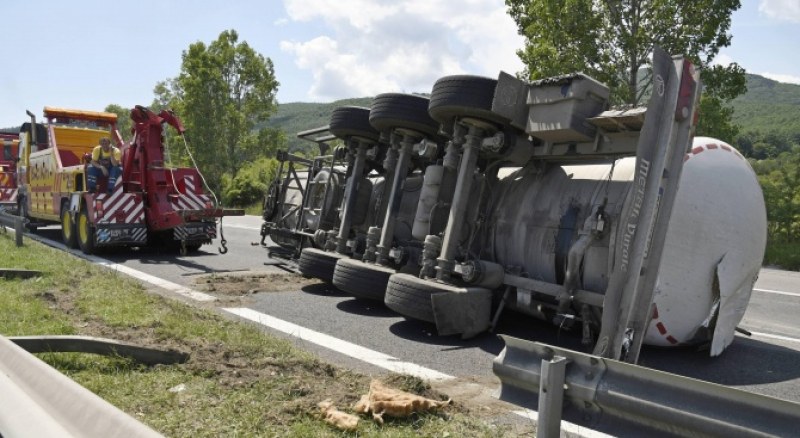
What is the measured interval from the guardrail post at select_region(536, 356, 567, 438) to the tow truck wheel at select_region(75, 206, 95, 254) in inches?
417

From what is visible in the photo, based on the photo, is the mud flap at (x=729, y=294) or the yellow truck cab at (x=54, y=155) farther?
the yellow truck cab at (x=54, y=155)

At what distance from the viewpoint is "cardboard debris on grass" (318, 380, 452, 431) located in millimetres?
3395

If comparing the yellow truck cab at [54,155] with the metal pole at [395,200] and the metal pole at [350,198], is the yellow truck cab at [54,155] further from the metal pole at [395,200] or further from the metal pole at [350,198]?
the metal pole at [395,200]

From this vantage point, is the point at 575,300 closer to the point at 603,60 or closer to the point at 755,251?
the point at 755,251

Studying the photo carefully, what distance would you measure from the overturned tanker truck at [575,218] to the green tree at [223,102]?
1239 inches

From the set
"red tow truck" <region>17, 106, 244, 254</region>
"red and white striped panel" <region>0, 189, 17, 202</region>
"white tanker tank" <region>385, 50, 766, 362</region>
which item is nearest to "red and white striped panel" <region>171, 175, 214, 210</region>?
"red tow truck" <region>17, 106, 244, 254</region>

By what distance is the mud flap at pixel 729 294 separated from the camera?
510 cm

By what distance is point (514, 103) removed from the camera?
570cm

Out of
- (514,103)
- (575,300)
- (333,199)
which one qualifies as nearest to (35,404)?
(575,300)

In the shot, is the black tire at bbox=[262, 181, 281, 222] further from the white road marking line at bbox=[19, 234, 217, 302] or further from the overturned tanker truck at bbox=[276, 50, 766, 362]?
the overturned tanker truck at bbox=[276, 50, 766, 362]

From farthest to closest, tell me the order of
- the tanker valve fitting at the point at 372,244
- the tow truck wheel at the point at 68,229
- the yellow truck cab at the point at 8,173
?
the yellow truck cab at the point at 8,173 < the tow truck wheel at the point at 68,229 < the tanker valve fitting at the point at 372,244

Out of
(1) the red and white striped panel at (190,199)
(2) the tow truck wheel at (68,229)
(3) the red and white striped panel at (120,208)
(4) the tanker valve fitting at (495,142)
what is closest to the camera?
(4) the tanker valve fitting at (495,142)

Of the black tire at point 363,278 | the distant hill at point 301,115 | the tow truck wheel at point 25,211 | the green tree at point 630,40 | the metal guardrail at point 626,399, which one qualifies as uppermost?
the distant hill at point 301,115

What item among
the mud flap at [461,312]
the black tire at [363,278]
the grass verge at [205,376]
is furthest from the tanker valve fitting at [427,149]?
the grass verge at [205,376]
